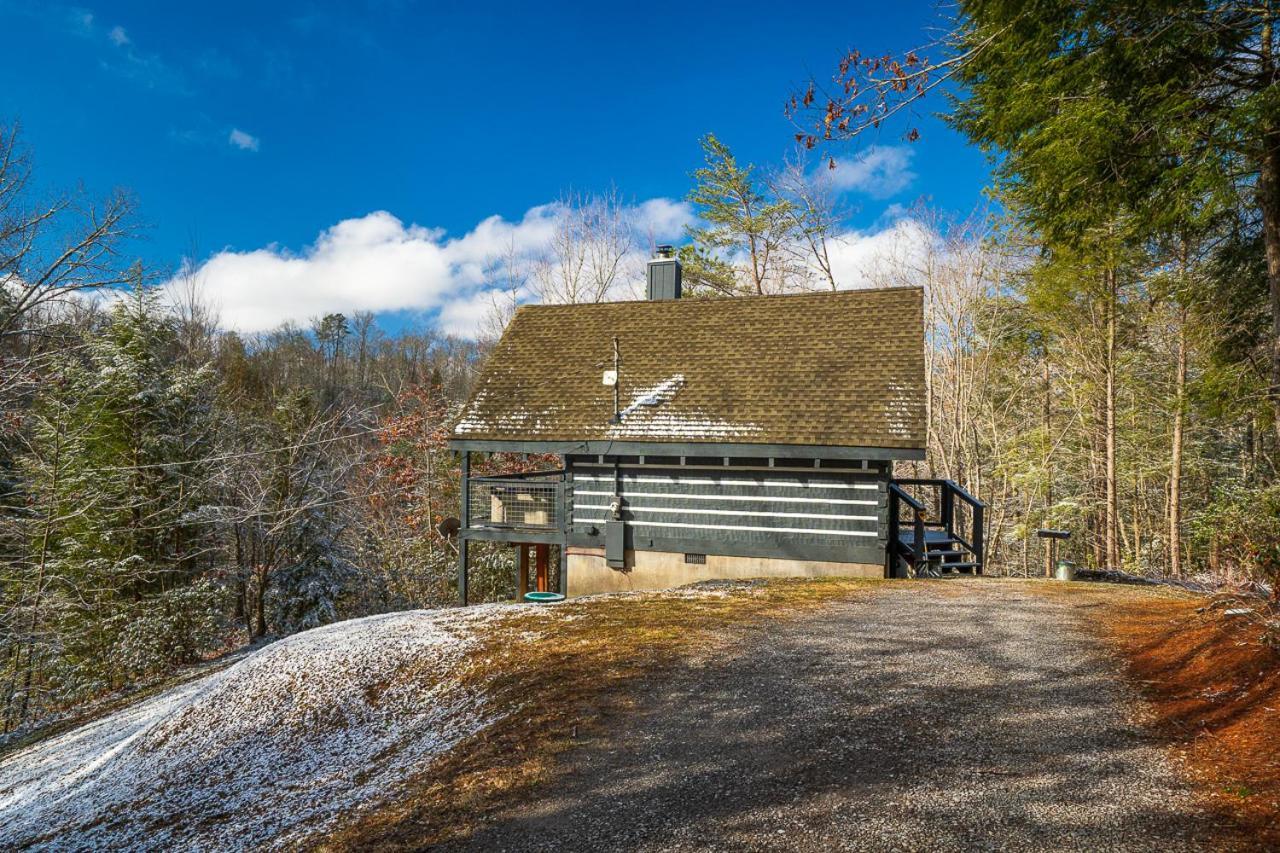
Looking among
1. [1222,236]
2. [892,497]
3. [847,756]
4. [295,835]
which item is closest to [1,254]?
[295,835]

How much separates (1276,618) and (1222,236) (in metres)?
11.1

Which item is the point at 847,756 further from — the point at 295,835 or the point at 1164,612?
the point at 1164,612

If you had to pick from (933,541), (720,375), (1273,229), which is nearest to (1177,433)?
(1273,229)

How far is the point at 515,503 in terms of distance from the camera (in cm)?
1526

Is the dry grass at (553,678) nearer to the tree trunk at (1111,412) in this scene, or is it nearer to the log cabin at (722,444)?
the log cabin at (722,444)

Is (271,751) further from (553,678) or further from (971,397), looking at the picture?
(971,397)

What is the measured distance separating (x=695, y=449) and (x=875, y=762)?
30.0 feet

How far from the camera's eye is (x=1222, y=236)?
42.3 feet

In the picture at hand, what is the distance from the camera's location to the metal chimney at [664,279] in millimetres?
18359

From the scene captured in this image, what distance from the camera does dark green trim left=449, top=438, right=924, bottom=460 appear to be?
1232cm

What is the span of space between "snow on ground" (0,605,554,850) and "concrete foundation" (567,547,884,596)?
546cm

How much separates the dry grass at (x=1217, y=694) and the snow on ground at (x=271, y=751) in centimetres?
515

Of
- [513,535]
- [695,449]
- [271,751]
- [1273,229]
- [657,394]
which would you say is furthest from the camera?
[513,535]

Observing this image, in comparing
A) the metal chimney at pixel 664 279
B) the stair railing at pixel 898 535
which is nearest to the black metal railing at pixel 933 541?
the stair railing at pixel 898 535
